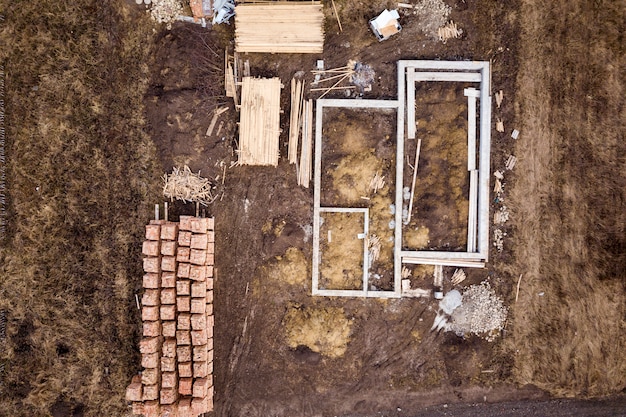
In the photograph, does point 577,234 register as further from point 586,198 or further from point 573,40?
point 573,40

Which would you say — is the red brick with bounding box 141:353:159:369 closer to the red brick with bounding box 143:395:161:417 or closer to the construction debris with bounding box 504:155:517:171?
the red brick with bounding box 143:395:161:417

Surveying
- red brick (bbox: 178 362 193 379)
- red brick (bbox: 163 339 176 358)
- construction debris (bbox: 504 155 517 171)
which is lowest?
red brick (bbox: 178 362 193 379)

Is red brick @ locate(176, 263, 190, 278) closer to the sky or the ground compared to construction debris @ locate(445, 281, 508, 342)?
closer to the sky

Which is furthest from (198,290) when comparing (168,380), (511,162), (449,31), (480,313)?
(449,31)

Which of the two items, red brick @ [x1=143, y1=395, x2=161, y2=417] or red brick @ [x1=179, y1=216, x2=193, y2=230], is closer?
red brick @ [x1=143, y1=395, x2=161, y2=417]

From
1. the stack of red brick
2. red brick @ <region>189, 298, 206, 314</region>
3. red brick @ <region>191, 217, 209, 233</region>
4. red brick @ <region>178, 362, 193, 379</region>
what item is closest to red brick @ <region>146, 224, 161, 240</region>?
the stack of red brick

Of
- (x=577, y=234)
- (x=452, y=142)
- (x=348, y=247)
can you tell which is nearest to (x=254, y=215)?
(x=348, y=247)

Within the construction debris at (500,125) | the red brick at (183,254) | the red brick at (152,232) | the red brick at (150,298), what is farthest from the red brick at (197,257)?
the construction debris at (500,125)

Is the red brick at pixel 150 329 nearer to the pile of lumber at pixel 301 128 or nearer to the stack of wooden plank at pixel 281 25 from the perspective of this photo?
the pile of lumber at pixel 301 128

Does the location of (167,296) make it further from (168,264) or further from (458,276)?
(458,276)
